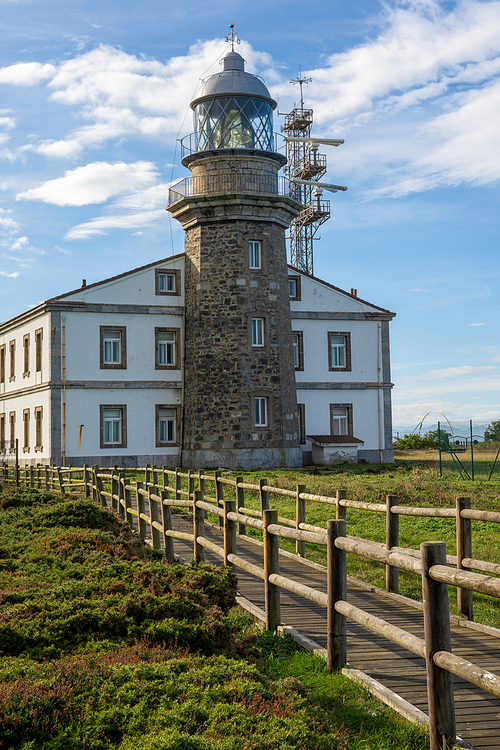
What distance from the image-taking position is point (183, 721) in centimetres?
390

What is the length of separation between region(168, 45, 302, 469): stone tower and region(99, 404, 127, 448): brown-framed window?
2.74 meters

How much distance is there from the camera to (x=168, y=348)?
29734 mm

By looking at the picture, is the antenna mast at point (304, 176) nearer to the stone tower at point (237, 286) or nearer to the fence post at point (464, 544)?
the stone tower at point (237, 286)

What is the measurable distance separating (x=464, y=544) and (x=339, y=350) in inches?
1027

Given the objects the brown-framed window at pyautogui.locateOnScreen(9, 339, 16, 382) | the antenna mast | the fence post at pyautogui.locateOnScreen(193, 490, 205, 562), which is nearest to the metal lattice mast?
the antenna mast

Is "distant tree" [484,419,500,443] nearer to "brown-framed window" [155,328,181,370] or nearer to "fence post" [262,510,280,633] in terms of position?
"brown-framed window" [155,328,181,370]

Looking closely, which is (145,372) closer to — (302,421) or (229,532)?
(302,421)

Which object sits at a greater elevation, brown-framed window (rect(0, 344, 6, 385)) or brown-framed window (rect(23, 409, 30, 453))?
brown-framed window (rect(0, 344, 6, 385))

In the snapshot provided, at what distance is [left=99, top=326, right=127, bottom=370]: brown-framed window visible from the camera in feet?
94.2

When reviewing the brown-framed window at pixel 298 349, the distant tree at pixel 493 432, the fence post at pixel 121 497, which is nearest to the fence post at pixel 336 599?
the fence post at pixel 121 497

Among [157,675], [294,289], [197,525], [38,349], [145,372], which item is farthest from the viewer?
[294,289]

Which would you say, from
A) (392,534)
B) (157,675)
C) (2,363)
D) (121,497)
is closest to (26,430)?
(2,363)

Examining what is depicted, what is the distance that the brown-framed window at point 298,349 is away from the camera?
104 feet

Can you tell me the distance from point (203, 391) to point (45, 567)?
1880 centimetres
